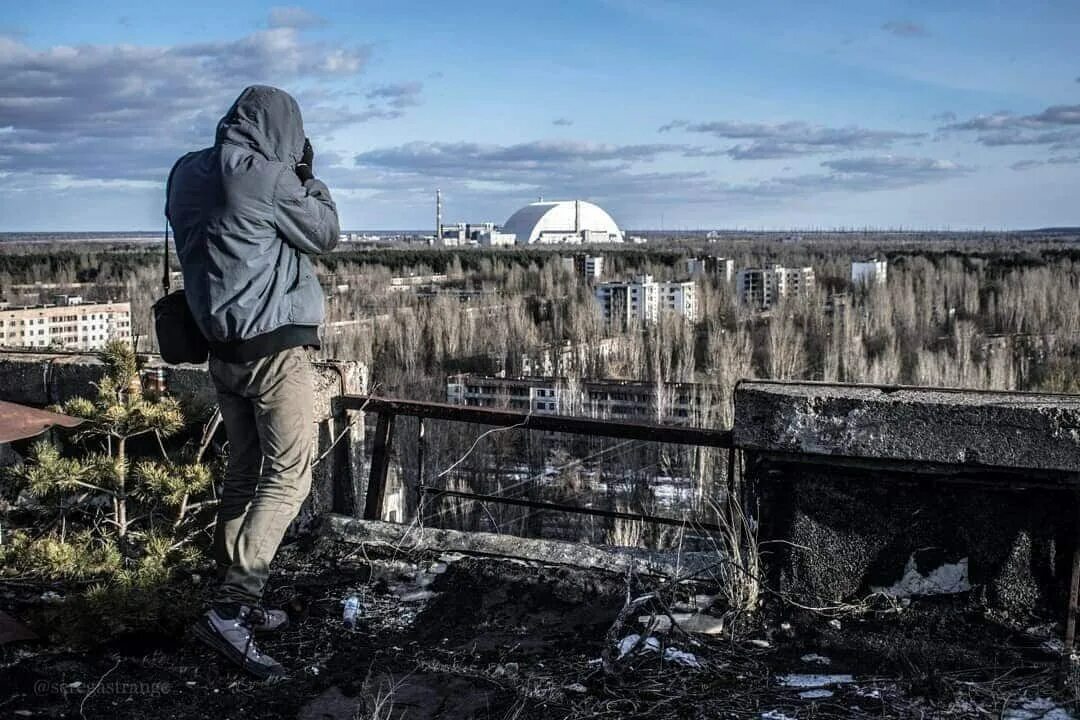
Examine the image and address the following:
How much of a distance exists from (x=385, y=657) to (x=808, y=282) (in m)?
36.6

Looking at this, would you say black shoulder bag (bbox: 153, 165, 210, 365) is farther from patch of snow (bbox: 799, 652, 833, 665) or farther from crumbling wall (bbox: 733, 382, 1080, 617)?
patch of snow (bbox: 799, 652, 833, 665)

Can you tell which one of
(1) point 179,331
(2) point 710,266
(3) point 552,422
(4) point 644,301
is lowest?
(4) point 644,301

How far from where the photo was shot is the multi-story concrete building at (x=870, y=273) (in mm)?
37306

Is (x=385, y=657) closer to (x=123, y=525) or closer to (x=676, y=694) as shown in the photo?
(x=676, y=694)

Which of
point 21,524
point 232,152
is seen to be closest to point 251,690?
point 232,152

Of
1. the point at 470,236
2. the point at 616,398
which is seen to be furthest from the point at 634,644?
the point at 470,236

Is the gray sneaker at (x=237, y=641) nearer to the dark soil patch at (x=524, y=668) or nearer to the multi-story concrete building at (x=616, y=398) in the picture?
the dark soil patch at (x=524, y=668)

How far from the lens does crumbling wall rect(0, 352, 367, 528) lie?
405 cm

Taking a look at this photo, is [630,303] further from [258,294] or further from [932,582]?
[258,294]

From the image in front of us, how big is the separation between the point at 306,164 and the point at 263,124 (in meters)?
0.29

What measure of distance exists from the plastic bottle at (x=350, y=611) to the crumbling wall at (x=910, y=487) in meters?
1.25

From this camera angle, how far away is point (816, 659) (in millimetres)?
2871

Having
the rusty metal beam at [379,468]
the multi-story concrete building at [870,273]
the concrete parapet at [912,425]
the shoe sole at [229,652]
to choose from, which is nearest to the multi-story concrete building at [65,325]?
the rusty metal beam at [379,468]

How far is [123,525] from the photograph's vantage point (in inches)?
143
